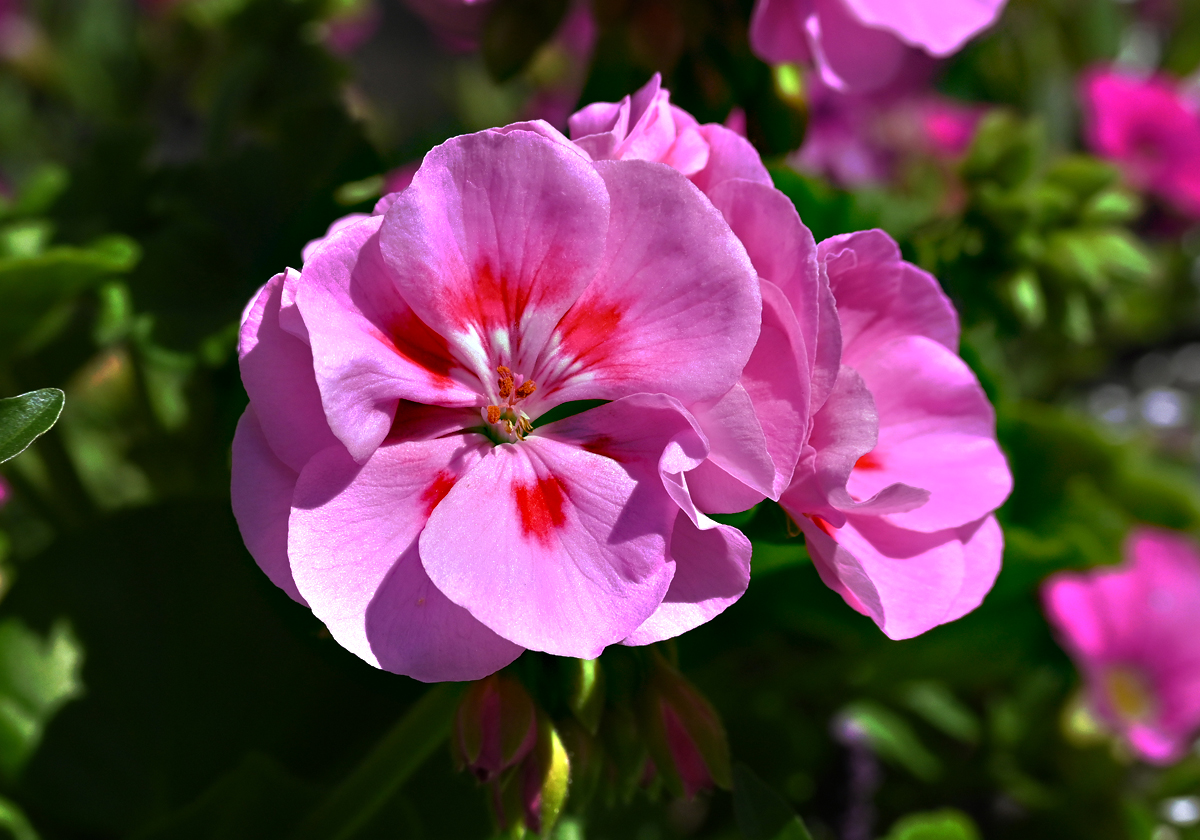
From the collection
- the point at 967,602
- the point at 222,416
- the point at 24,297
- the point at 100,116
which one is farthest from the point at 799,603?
the point at 100,116

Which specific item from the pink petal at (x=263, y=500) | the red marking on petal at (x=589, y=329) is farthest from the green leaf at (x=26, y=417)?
the red marking on petal at (x=589, y=329)

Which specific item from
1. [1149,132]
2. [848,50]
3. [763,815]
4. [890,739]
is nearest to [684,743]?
[763,815]

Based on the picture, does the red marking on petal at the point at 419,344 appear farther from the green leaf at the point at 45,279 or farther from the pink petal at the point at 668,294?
the green leaf at the point at 45,279

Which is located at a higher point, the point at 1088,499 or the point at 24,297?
the point at 24,297

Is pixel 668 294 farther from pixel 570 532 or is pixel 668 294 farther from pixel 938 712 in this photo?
pixel 938 712

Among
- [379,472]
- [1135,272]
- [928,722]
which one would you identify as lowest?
[928,722]

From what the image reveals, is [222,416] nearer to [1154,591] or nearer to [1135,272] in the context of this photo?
[1135,272]

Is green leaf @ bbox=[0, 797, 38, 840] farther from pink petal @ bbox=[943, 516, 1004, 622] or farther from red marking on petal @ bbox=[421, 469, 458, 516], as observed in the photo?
pink petal @ bbox=[943, 516, 1004, 622]

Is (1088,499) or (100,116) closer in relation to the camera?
(1088,499)
